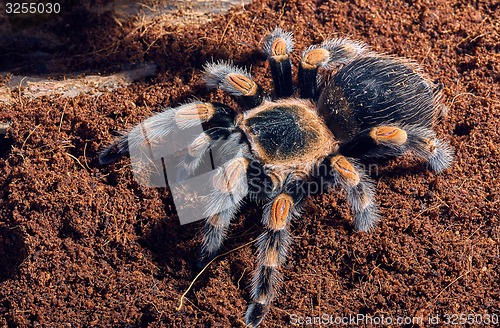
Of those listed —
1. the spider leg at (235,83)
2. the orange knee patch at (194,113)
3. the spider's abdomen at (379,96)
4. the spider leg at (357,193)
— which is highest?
the spider's abdomen at (379,96)

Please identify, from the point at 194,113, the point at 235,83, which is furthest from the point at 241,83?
the point at 194,113

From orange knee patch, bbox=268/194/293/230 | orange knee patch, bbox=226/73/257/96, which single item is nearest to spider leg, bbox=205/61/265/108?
orange knee patch, bbox=226/73/257/96

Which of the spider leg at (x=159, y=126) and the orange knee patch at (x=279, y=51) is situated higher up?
the orange knee patch at (x=279, y=51)

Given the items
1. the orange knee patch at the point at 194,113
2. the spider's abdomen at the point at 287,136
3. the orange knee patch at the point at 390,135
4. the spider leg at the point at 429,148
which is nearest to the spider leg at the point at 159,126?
the orange knee patch at the point at 194,113

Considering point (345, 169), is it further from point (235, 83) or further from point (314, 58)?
point (235, 83)

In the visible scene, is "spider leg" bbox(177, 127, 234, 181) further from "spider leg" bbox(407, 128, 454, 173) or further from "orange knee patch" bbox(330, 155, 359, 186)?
"spider leg" bbox(407, 128, 454, 173)

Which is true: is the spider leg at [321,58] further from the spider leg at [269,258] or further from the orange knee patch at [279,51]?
the spider leg at [269,258]

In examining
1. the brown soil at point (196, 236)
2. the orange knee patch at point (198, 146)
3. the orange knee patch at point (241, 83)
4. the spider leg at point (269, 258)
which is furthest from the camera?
the orange knee patch at point (241, 83)
